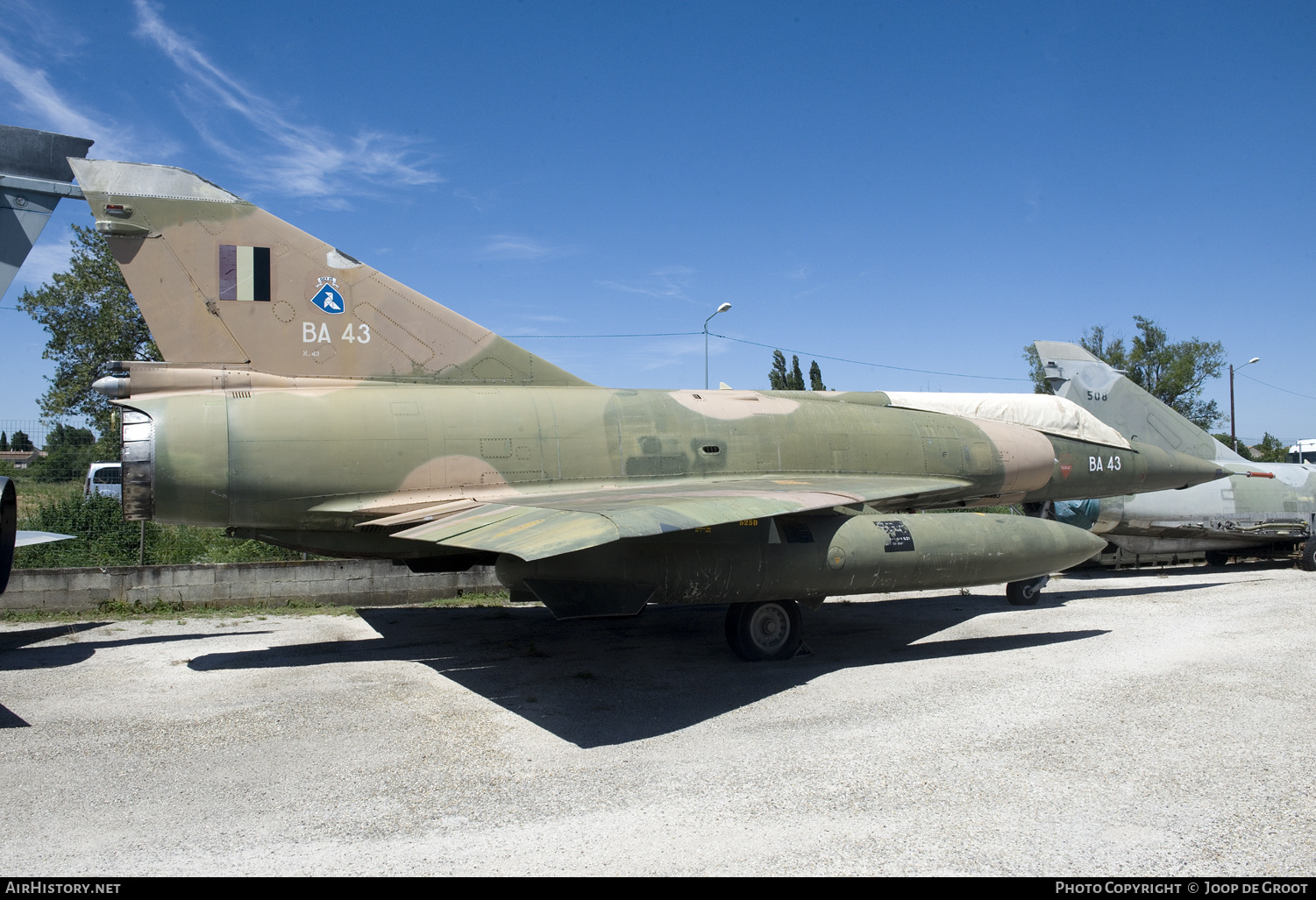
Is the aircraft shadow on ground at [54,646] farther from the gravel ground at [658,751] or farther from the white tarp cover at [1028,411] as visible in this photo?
the white tarp cover at [1028,411]

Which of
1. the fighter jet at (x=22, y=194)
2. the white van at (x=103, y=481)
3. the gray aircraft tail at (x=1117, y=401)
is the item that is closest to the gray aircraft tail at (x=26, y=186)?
the fighter jet at (x=22, y=194)

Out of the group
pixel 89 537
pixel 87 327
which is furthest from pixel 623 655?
pixel 87 327

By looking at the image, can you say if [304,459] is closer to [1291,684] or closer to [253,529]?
[253,529]

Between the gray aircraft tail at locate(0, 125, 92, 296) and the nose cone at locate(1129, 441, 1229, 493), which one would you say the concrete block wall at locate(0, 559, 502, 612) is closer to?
the gray aircraft tail at locate(0, 125, 92, 296)

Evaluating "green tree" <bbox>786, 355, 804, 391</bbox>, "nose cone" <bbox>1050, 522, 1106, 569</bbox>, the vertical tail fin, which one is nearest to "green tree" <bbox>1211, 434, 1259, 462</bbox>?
"green tree" <bbox>786, 355, 804, 391</bbox>

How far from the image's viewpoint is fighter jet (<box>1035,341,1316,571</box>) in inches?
567

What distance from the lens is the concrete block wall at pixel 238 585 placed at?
10.6 meters

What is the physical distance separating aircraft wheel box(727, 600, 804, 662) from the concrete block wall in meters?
5.62

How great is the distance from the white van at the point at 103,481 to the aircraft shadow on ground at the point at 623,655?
4.34 metres

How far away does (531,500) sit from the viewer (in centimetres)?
802

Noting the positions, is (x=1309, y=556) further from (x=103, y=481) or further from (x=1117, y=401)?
(x=103, y=481)

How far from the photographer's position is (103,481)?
16391mm

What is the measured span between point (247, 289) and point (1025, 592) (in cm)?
1081
